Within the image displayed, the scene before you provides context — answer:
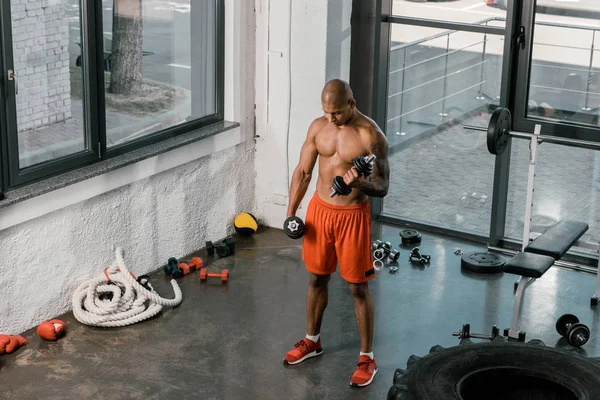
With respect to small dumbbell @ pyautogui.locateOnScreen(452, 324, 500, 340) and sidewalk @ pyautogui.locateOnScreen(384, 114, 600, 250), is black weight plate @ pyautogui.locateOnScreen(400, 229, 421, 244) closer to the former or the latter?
sidewalk @ pyautogui.locateOnScreen(384, 114, 600, 250)

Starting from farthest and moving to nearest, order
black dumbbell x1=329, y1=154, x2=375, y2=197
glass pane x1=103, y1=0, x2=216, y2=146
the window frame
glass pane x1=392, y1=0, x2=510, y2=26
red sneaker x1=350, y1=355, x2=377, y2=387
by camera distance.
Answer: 1. glass pane x1=392, y1=0, x2=510, y2=26
2. the window frame
3. glass pane x1=103, y1=0, x2=216, y2=146
4. red sneaker x1=350, y1=355, x2=377, y2=387
5. black dumbbell x1=329, y1=154, x2=375, y2=197

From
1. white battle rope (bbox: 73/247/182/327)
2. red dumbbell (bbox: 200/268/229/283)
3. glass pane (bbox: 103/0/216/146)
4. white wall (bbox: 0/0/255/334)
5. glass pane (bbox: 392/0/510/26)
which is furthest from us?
glass pane (bbox: 392/0/510/26)

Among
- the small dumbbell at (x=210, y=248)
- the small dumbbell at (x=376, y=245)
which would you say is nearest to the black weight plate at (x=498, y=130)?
the small dumbbell at (x=376, y=245)

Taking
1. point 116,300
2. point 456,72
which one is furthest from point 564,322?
point 116,300

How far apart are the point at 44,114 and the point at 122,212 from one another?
870 millimetres

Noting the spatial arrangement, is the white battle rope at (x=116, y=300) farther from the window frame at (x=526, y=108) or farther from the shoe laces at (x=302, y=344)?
the window frame at (x=526, y=108)

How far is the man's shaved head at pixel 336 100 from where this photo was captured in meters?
4.64

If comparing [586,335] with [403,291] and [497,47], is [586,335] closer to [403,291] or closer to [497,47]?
[403,291]

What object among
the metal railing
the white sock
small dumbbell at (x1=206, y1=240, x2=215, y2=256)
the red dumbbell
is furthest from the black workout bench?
small dumbbell at (x1=206, y1=240, x2=215, y2=256)

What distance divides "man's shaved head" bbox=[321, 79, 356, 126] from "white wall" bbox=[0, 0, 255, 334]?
5.89 ft

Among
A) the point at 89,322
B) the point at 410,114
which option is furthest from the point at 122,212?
the point at 410,114

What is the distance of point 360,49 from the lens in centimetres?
694

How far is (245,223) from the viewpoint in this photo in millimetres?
7035

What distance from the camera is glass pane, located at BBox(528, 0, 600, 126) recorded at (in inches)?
249
